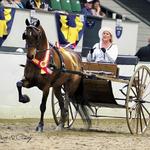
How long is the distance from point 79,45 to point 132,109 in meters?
4.71

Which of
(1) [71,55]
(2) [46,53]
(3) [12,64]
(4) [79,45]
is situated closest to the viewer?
(2) [46,53]

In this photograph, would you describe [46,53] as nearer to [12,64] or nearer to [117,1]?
Result: [12,64]

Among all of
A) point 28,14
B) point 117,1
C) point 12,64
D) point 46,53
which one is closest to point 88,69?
point 46,53

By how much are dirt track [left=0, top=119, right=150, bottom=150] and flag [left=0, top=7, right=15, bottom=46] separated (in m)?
2.10

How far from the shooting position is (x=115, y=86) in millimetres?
17109

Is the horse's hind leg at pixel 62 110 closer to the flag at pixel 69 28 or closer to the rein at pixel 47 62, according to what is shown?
the rein at pixel 47 62

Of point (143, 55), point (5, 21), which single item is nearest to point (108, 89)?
point (5, 21)

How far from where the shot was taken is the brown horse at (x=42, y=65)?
12.4 meters

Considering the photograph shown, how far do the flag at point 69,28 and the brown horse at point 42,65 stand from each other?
3.94 metres

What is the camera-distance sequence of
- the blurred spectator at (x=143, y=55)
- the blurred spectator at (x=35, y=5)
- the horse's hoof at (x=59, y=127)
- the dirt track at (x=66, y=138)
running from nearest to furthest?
the dirt track at (x=66, y=138)
the horse's hoof at (x=59, y=127)
the blurred spectator at (x=35, y=5)
the blurred spectator at (x=143, y=55)

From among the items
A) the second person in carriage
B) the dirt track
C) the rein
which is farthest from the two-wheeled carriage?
the rein

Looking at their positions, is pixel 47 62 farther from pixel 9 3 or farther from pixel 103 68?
pixel 9 3

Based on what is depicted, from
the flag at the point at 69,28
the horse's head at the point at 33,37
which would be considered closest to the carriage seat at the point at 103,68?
the horse's head at the point at 33,37

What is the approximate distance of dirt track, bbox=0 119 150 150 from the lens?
34.3 feet
